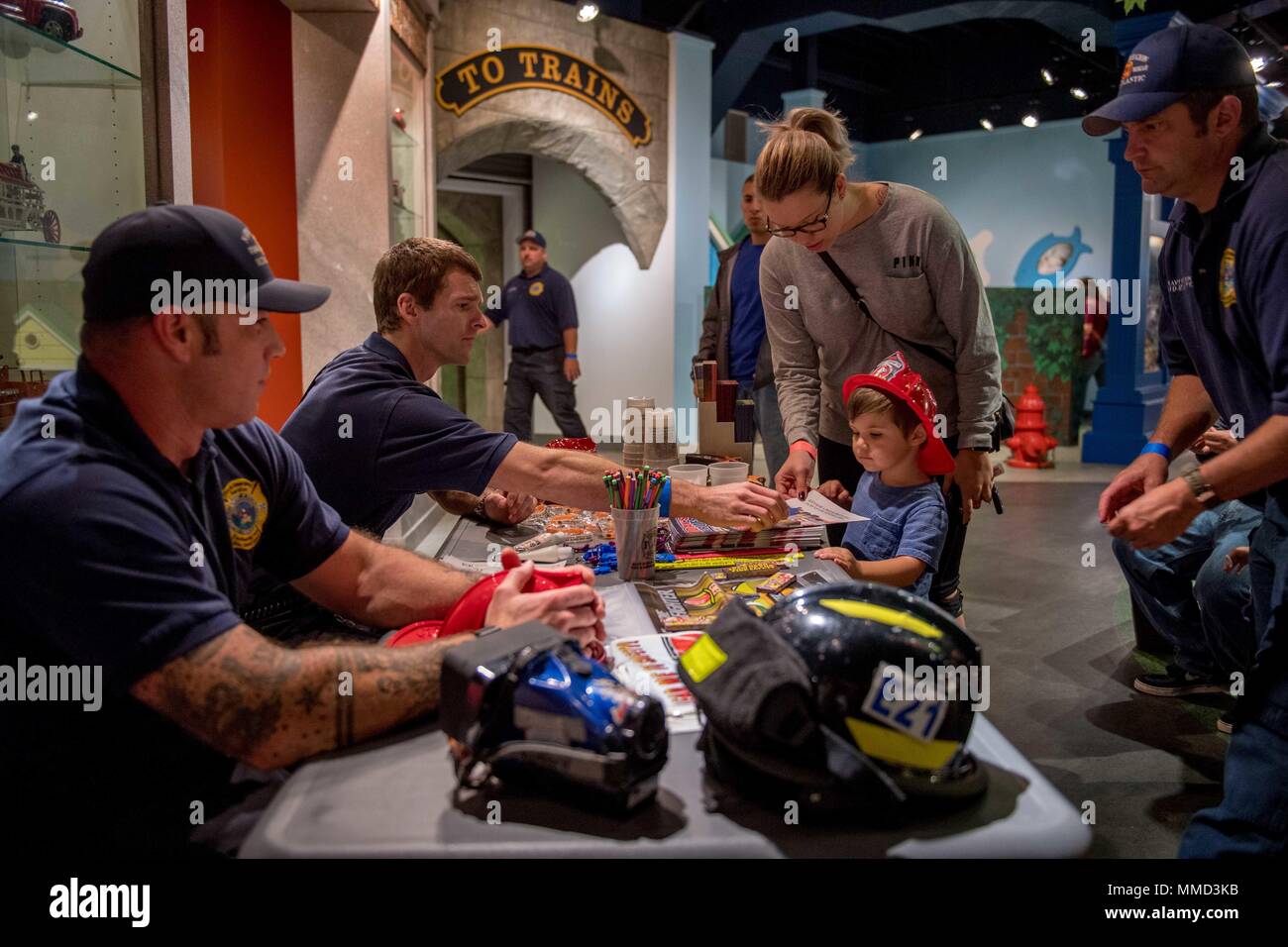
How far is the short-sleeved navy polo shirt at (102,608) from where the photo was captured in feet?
3.90

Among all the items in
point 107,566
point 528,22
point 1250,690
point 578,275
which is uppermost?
point 528,22

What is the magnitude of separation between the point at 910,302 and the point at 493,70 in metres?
6.73

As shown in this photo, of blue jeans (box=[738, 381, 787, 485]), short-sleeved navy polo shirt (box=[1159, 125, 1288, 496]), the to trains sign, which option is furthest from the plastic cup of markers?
the to trains sign

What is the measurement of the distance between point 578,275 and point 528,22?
10.5ft

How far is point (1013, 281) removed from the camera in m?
15.9

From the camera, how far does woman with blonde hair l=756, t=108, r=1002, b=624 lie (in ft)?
8.31

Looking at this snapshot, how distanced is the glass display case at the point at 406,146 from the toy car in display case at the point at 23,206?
330cm

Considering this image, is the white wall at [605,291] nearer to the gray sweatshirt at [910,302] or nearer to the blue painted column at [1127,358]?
the blue painted column at [1127,358]

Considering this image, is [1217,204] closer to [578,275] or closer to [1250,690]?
[1250,690]

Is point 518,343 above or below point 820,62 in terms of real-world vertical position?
below

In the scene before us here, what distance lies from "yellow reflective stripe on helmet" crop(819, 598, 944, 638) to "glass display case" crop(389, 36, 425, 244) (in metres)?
5.08

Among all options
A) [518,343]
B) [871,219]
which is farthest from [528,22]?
[871,219]

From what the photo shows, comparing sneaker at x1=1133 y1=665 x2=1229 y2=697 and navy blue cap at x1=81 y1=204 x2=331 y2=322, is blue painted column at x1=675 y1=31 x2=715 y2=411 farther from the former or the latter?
navy blue cap at x1=81 y1=204 x2=331 y2=322

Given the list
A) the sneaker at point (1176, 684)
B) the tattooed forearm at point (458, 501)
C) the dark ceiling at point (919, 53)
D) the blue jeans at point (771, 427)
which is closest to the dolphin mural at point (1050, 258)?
the dark ceiling at point (919, 53)
